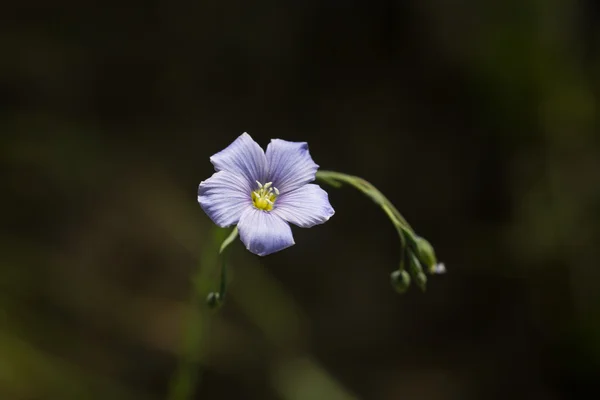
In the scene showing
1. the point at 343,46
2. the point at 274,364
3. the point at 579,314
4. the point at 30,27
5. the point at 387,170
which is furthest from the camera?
the point at 343,46

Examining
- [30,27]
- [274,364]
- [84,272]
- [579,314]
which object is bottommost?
[274,364]

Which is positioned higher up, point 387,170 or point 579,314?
point 387,170

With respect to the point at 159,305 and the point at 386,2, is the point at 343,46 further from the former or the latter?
the point at 159,305

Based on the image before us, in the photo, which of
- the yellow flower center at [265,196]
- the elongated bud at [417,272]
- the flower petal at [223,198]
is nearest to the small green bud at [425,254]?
the elongated bud at [417,272]

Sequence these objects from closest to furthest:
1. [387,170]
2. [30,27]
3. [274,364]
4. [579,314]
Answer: [274,364]
[579,314]
[30,27]
[387,170]

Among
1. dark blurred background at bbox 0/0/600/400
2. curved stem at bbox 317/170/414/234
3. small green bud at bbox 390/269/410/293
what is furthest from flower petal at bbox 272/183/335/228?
dark blurred background at bbox 0/0/600/400

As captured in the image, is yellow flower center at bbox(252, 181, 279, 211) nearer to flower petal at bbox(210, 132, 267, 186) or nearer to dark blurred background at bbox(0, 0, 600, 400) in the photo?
flower petal at bbox(210, 132, 267, 186)

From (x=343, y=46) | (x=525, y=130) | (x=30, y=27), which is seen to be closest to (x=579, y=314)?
(x=525, y=130)
